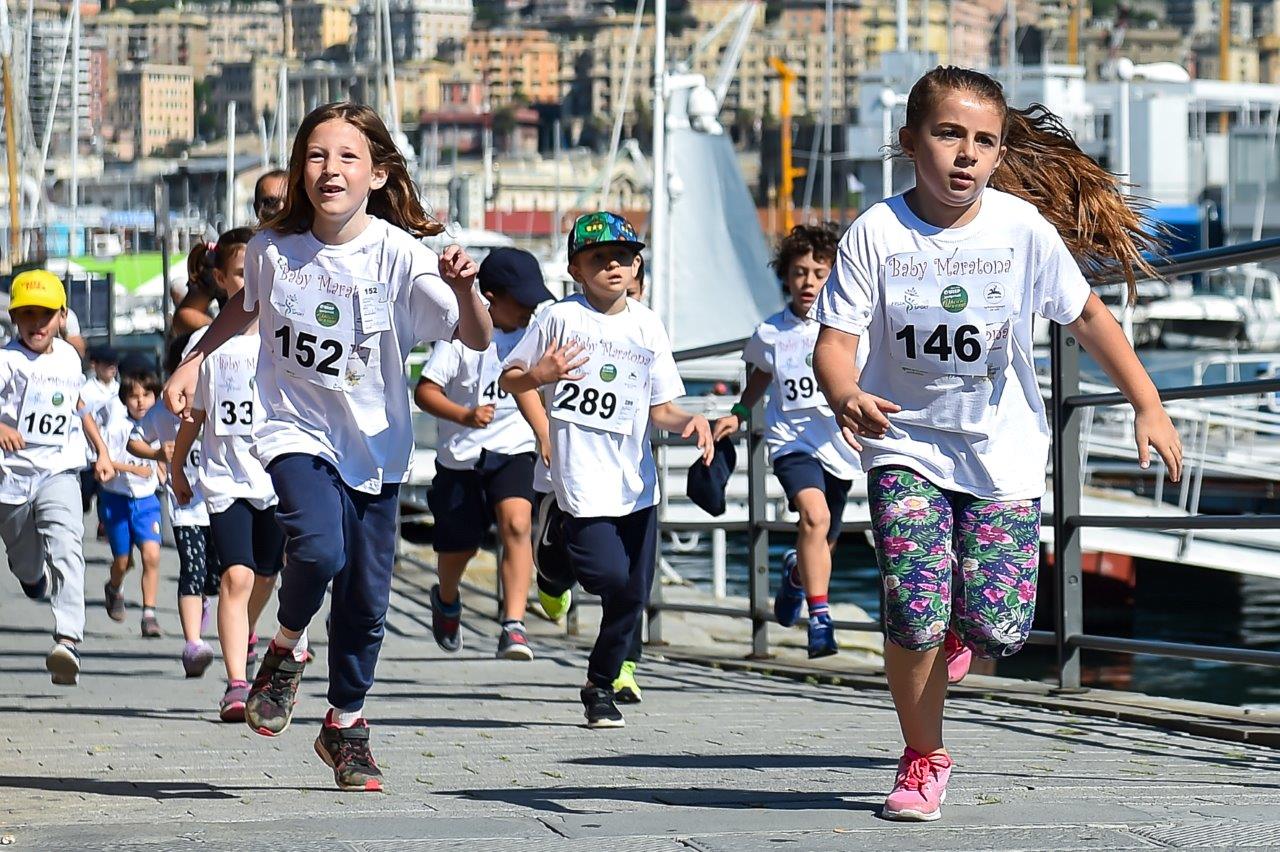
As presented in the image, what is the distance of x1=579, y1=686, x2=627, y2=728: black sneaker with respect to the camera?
286 inches

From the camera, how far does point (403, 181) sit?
5.86 meters

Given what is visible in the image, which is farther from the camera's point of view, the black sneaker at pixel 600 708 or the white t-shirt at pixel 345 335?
the black sneaker at pixel 600 708

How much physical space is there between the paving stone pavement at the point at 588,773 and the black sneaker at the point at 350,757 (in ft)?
0.25

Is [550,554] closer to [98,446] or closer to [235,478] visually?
[235,478]

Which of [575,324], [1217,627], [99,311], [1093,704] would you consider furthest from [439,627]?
[1217,627]

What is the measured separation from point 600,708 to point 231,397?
177 centimetres

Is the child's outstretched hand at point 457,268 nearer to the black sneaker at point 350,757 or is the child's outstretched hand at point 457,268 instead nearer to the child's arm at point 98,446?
the black sneaker at point 350,757

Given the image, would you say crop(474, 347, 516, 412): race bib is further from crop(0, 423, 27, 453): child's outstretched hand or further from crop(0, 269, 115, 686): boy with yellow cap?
crop(0, 423, 27, 453): child's outstretched hand

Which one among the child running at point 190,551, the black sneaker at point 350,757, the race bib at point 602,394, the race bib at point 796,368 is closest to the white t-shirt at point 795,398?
the race bib at point 796,368

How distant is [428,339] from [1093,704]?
2742mm

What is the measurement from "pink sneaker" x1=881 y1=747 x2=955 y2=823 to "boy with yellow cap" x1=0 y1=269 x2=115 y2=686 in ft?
13.8

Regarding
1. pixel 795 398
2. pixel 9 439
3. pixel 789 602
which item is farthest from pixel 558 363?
pixel 789 602

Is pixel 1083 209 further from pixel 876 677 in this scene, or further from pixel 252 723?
pixel 876 677

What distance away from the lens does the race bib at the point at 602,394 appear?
741 cm
